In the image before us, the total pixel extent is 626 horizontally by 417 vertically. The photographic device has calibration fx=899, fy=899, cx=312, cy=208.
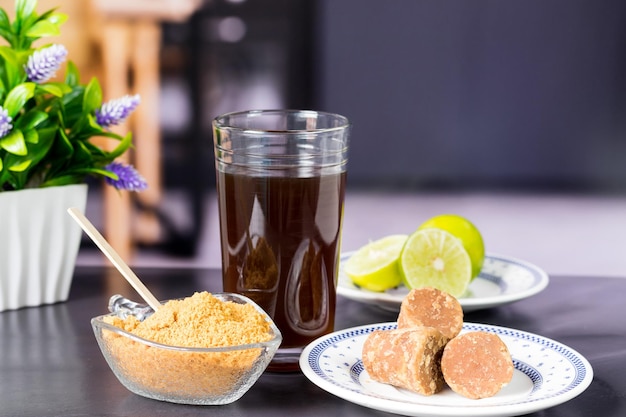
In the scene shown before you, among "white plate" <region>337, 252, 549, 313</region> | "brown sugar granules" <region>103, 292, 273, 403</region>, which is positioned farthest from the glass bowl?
"white plate" <region>337, 252, 549, 313</region>

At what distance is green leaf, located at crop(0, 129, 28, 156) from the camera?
1261 millimetres

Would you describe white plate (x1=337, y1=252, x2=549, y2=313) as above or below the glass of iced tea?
below

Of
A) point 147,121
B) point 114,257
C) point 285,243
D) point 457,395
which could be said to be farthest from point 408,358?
point 147,121

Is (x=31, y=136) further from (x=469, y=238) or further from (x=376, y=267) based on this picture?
(x=469, y=238)

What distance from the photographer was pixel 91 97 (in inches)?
54.3

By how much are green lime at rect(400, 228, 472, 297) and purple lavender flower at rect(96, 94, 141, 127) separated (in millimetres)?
473

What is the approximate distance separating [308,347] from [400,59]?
499 centimetres

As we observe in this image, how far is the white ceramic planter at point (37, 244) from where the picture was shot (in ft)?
4.33

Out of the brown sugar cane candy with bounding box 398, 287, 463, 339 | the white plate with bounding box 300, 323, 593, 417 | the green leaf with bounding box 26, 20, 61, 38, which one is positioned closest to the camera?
the white plate with bounding box 300, 323, 593, 417

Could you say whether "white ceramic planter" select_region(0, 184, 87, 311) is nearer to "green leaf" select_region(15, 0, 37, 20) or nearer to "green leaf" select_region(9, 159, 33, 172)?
"green leaf" select_region(9, 159, 33, 172)

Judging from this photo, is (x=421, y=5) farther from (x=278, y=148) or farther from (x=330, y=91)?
(x=278, y=148)

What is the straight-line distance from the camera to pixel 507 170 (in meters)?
5.75

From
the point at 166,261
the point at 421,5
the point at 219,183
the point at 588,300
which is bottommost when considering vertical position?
the point at 166,261

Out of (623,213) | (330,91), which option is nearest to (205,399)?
(623,213)
